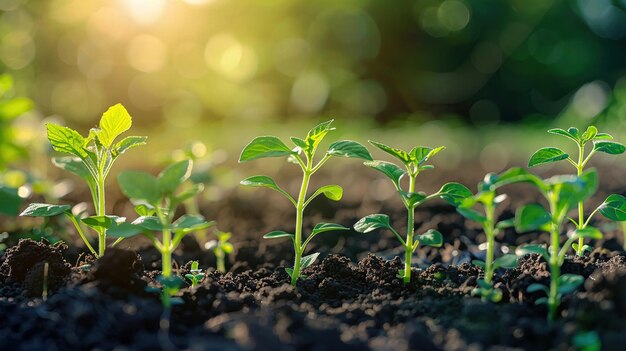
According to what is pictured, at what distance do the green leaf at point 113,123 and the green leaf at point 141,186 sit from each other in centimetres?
42

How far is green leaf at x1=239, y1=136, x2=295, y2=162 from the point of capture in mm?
1950

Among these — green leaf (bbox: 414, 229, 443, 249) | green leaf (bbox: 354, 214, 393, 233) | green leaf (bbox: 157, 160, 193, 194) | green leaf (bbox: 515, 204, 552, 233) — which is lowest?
green leaf (bbox: 414, 229, 443, 249)

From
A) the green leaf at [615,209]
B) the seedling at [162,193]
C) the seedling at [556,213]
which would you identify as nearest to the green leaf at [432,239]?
the seedling at [556,213]

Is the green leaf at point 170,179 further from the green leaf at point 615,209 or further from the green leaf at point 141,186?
the green leaf at point 615,209

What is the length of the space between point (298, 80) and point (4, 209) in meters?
10.9

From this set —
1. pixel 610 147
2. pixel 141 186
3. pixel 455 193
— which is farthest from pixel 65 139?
pixel 610 147

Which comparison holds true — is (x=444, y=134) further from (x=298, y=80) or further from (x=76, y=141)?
(x=76, y=141)

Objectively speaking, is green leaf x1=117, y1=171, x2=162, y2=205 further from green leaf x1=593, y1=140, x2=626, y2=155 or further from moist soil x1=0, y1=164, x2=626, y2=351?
green leaf x1=593, y1=140, x2=626, y2=155

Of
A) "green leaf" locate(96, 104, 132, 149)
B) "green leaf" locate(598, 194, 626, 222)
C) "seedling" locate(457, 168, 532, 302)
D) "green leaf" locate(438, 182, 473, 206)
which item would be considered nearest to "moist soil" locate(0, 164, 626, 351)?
"seedling" locate(457, 168, 532, 302)

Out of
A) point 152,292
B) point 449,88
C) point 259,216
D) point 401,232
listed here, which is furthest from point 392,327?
point 449,88

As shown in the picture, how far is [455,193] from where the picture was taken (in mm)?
2047

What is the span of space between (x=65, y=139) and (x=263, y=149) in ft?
2.23

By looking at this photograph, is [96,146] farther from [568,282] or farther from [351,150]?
[568,282]

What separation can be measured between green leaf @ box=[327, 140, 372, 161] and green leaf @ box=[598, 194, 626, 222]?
0.79 meters
